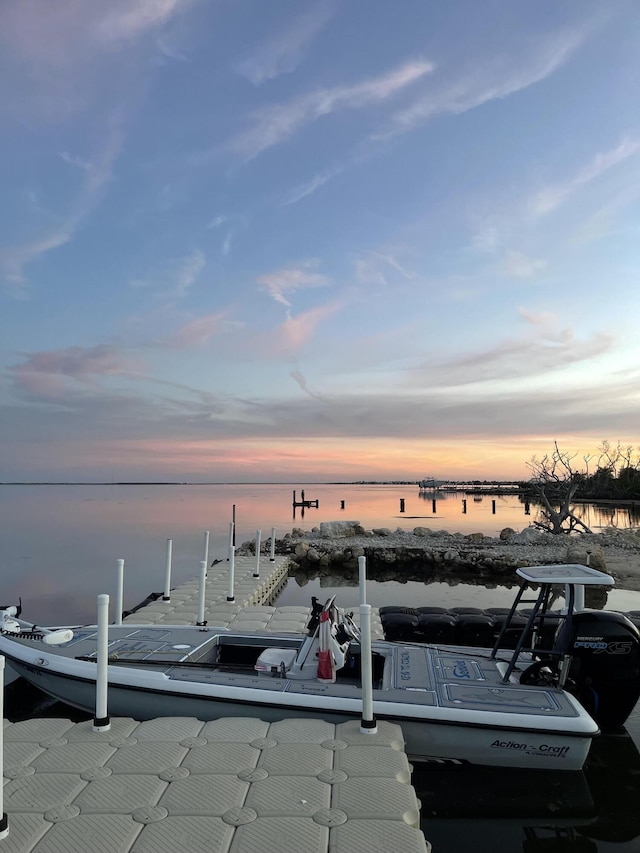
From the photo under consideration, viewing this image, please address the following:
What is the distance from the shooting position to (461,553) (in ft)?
75.7

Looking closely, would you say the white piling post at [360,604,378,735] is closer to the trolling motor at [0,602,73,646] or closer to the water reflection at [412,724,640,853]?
the water reflection at [412,724,640,853]

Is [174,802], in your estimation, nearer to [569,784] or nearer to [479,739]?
[479,739]

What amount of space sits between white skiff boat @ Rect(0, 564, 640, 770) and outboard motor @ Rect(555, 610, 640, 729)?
1 centimetres


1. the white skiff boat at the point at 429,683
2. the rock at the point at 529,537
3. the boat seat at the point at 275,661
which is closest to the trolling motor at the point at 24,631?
the white skiff boat at the point at 429,683

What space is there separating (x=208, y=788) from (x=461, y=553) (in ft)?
65.7

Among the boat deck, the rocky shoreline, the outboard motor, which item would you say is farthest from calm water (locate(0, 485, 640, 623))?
the outboard motor

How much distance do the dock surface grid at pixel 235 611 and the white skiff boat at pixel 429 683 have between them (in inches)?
108

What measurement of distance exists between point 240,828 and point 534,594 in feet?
59.7

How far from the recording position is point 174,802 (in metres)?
4.06

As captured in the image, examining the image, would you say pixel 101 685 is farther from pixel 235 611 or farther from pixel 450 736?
pixel 235 611

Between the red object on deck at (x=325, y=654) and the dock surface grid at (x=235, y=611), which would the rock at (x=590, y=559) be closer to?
the dock surface grid at (x=235, y=611)

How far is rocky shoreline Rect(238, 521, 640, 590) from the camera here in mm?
21031

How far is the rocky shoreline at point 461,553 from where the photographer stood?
2103cm

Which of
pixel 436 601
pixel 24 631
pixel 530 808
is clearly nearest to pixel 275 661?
pixel 530 808
